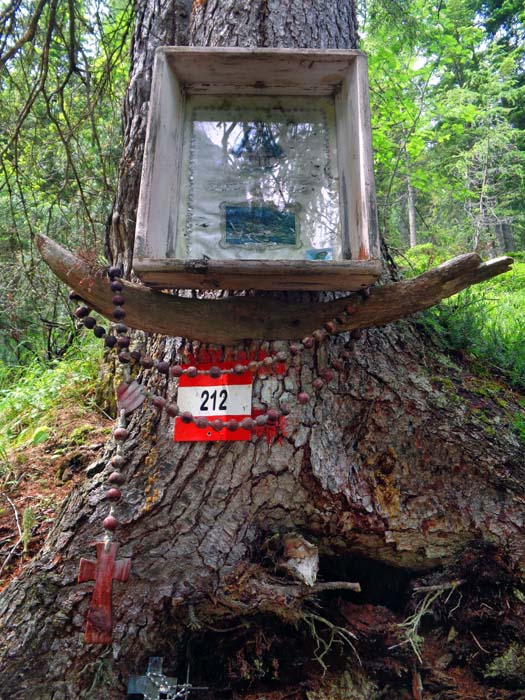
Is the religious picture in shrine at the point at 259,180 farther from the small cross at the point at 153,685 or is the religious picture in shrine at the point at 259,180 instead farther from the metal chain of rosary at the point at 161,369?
the small cross at the point at 153,685

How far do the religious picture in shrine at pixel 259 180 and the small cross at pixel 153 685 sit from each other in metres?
1.32

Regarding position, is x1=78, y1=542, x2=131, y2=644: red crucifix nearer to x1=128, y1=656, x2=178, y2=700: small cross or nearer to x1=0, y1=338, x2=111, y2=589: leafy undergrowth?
x1=128, y1=656, x2=178, y2=700: small cross

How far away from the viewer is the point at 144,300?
1.50 m

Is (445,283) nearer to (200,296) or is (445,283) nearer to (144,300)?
(200,296)

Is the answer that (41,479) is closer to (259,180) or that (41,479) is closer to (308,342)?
(308,342)

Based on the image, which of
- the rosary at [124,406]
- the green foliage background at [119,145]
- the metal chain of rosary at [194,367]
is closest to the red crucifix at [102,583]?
the rosary at [124,406]

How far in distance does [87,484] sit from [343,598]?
1.01m

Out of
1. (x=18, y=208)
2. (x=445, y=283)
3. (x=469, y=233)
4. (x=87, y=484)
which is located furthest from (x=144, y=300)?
(x=469, y=233)

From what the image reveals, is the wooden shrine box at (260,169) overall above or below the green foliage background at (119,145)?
below

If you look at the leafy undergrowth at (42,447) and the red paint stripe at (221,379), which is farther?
the leafy undergrowth at (42,447)

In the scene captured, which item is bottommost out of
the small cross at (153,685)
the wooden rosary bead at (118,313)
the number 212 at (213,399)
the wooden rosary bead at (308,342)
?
the small cross at (153,685)

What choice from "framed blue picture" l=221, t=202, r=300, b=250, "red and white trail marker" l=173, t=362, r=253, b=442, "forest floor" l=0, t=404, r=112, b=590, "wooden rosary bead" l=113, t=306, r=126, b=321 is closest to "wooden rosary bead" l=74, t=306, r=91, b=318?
"wooden rosary bead" l=113, t=306, r=126, b=321

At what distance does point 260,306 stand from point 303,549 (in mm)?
795

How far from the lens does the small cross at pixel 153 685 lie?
150 cm
